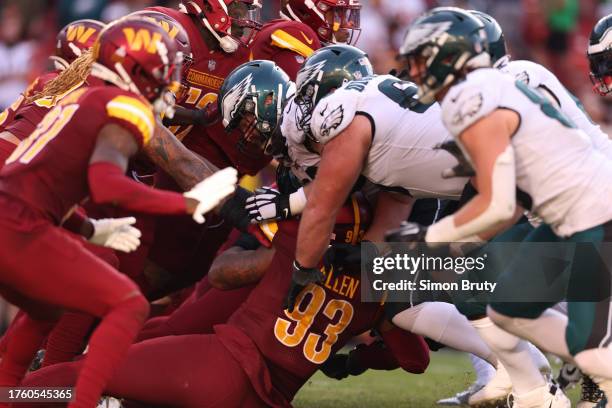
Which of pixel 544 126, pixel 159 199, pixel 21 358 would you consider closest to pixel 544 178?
pixel 544 126

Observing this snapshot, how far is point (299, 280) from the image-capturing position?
5340mm

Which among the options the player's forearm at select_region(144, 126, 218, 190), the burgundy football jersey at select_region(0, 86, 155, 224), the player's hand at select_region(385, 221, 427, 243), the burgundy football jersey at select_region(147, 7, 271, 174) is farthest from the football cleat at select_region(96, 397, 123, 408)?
the burgundy football jersey at select_region(147, 7, 271, 174)

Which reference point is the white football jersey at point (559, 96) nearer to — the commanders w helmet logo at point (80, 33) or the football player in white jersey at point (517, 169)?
the football player in white jersey at point (517, 169)

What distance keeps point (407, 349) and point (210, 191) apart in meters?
1.69

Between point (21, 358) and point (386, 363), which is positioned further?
point (386, 363)

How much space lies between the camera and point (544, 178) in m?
4.80

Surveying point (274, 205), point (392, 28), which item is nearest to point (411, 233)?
point (274, 205)

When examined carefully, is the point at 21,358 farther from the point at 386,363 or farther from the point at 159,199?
the point at 386,363

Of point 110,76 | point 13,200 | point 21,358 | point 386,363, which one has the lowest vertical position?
point 386,363

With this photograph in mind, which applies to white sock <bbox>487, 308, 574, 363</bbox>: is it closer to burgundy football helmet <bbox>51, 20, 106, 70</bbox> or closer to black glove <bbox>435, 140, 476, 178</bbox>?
black glove <bbox>435, 140, 476, 178</bbox>

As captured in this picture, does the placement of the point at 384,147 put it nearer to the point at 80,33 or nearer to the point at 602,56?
the point at 602,56

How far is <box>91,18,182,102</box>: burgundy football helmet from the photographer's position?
496 centimetres

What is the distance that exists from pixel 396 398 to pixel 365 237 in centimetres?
150

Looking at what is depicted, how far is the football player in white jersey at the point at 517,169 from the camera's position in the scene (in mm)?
4637
